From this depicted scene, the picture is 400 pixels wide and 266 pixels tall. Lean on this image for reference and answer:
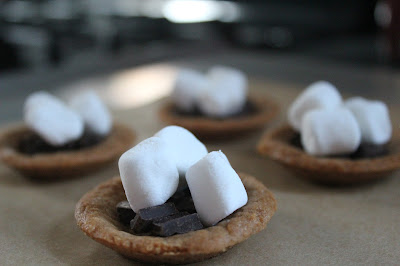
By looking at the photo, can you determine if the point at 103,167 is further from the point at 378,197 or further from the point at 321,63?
the point at 321,63

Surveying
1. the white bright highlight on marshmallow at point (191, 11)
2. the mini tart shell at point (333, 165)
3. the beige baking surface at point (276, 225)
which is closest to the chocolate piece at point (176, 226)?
the beige baking surface at point (276, 225)

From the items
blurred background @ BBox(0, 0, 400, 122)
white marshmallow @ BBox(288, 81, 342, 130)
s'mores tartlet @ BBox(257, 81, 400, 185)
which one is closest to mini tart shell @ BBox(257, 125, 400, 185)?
s'mores tartlet @ BBox(257, 81, 400, 185)

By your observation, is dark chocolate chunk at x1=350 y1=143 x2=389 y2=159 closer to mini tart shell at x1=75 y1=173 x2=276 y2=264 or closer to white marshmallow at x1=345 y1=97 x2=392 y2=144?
white marshmallow at x1=345 y1=97 x2=392 y2=144

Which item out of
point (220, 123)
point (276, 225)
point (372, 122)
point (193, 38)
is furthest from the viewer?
point (193, 38)

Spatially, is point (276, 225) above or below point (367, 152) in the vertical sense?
below

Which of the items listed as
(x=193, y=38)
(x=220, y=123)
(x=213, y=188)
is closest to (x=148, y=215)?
(x=213, y=188)

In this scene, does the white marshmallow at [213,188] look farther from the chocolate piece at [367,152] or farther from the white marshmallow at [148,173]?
the chocolate piece at [367,152]

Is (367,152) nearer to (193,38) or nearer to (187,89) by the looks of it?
(187,89)
